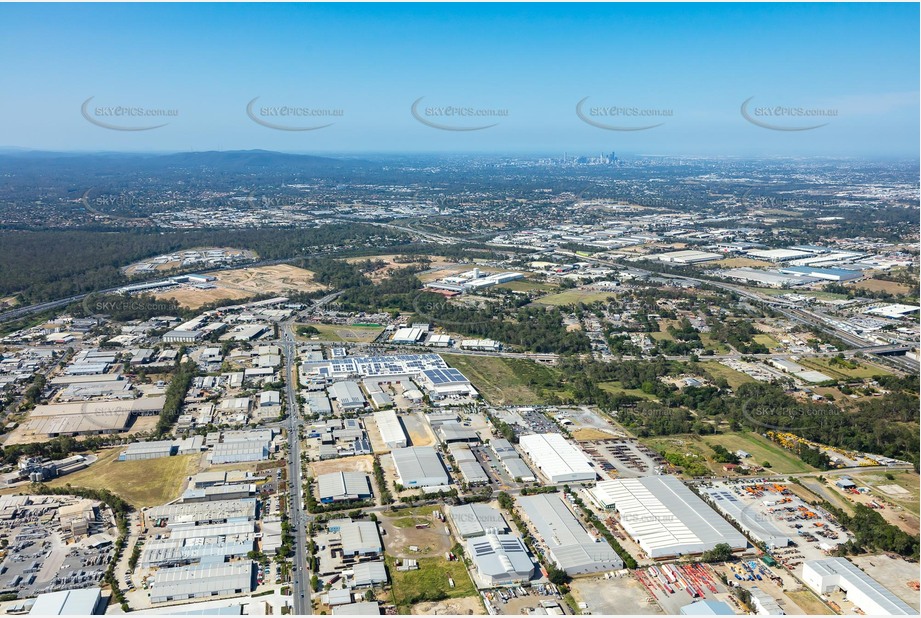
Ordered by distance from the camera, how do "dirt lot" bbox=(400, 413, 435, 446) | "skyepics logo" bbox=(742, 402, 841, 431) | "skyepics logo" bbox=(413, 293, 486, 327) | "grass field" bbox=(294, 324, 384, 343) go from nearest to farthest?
"dirt lot" bbox=(400, 413, 435, 446), "skyepics logo" bbox=(742, 402, 841, 431), "grass field" bbox=(294, 324, 384, 343), "skyepics logo" bbox=(413, 293, 486, 327)

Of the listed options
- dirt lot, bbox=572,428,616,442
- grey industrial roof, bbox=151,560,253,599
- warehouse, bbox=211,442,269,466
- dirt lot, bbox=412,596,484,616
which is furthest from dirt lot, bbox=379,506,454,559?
dirt lot, bbox=572,428,616,442

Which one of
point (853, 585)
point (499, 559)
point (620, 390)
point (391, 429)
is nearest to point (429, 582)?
point (499, 559)

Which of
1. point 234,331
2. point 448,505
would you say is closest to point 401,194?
point 234,331

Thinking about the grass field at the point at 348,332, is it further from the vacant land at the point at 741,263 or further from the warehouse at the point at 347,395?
the vacant land at the point at 741,263

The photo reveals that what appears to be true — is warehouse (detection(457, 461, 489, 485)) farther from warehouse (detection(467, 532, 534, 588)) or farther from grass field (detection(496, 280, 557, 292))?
grass field (detection(496, 280, 557, 292))

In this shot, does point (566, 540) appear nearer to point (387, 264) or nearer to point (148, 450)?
point (148, 450)

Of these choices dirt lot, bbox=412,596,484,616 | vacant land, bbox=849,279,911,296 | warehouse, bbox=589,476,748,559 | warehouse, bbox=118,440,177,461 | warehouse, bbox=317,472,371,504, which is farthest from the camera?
vacant land, bbox=849,279,911,296
